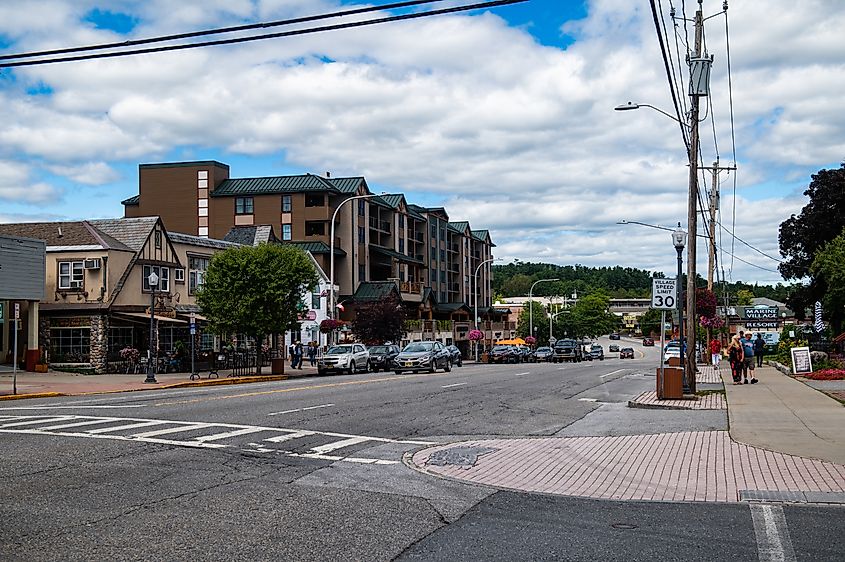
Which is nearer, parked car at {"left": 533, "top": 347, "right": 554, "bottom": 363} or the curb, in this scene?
the curb

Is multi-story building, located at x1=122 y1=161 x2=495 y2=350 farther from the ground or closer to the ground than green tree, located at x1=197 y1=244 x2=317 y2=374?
farther from the ground

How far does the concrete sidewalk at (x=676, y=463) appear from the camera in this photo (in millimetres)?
10617

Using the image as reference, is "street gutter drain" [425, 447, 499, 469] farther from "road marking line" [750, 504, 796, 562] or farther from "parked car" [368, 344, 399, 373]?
"parked car" [368, 344, 399, 373]

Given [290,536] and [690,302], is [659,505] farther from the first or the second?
[690,302]

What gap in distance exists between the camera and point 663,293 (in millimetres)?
24453

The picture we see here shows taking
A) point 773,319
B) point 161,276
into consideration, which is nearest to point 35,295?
point 161,276

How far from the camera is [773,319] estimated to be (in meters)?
79.8

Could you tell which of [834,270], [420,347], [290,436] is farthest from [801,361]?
[290,436]

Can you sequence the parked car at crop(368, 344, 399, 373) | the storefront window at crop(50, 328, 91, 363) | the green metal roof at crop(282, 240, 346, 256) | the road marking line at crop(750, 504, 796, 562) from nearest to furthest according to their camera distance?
the road marking line at crop(750, 504, 796, 562), the storefront window at crop(50, 328, 91, 363), the parked car at crop(368, 344, 399, 373), the green metal roof at crop(282, 240, 346, 256)

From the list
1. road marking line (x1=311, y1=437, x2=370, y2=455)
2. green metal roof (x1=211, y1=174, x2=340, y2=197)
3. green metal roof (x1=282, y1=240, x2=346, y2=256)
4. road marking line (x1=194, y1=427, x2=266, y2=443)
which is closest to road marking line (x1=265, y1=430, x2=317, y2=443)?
road marking line (x1=194, y1=427, x2=266, y2=443)

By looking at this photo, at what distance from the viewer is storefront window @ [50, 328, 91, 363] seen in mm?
41125

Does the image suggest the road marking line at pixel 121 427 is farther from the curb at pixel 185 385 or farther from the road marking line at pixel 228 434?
the curb at pixel 185 385

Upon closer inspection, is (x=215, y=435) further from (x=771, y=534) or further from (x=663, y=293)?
(x=663, y=293)

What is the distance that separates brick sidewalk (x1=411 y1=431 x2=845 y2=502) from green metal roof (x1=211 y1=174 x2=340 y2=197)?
58317mm
